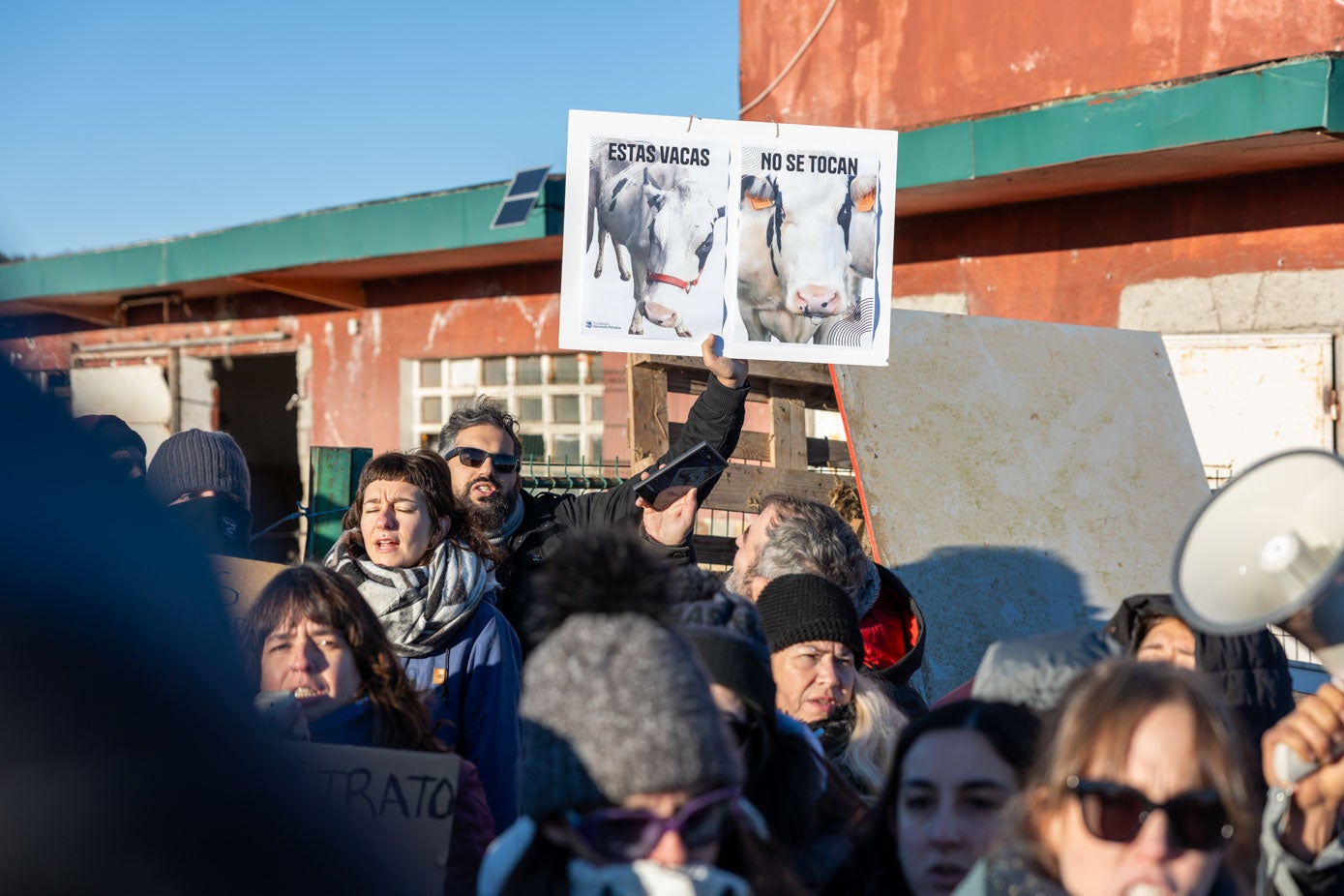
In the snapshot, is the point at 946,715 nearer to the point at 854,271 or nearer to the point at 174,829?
the point at 174,829

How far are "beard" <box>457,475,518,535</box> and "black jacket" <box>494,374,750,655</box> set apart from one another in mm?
85

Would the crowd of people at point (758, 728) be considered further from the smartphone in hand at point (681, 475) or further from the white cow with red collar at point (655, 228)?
the white cow with red collar at point (655, 228)

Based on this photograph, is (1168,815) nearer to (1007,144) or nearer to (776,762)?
(776,762)

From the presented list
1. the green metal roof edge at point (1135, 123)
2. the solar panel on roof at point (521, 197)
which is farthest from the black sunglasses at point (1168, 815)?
the solar panel on roof at point (521, 197)

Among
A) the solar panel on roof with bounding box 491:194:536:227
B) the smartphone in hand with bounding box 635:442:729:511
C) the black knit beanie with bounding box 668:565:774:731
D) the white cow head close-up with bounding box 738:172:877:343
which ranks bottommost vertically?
the black knit beanie with bounding box 668:565:774:731

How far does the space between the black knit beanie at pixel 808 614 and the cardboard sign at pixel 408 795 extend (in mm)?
927

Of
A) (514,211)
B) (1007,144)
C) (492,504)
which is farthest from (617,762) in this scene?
(514,211)

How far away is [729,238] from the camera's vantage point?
408cm

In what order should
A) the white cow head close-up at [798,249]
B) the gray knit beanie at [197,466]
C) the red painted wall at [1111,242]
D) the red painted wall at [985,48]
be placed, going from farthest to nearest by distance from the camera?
the red painted wall at [985,48] → the red painted wall at [1111,242] → the white cow head close-up at [798,249] → the gray knit beanie at [197,466]

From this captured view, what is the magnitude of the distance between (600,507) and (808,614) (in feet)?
4.04

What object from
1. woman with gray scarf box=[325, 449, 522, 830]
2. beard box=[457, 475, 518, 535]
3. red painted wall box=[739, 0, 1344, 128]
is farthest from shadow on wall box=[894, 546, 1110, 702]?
red painted wall box=[739, 0, 1344, 128]

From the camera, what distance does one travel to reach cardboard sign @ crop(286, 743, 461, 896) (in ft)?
7.62

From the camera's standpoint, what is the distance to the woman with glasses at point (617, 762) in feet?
5.13

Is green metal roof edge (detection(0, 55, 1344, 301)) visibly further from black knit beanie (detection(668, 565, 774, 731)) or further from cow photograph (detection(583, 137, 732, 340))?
black knit beanie (detection(668, 565, 774, 731))
